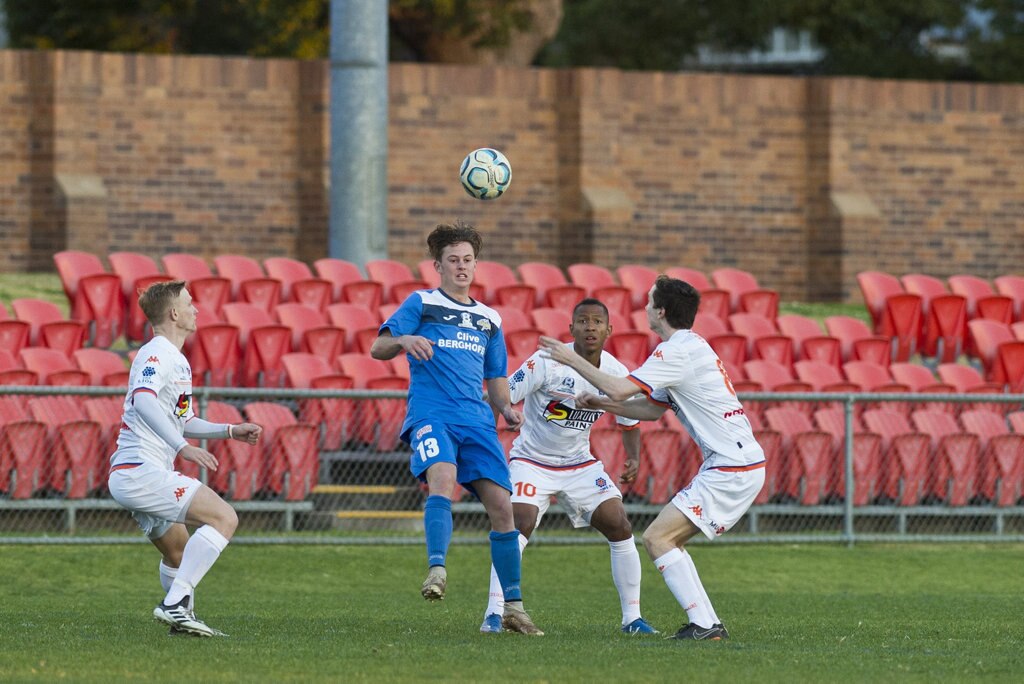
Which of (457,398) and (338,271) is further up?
(338,271)

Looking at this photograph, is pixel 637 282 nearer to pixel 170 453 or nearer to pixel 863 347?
pixel 863 347

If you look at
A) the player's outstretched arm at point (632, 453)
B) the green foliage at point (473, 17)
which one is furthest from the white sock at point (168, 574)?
the green foliage at point (473, 17)

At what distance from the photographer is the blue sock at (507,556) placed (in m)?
8.23

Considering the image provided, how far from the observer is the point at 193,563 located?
7.96 meters

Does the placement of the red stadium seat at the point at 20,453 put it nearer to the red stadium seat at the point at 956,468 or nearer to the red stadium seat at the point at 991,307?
the red stadium seat at the point at 956,468

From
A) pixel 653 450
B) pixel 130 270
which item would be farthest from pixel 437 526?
pixel 130 270

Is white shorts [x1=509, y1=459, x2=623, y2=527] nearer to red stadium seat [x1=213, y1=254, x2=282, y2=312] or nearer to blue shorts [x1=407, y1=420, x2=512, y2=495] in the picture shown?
blue shorts [x1=407, y1=420, x2=512, y2=495]

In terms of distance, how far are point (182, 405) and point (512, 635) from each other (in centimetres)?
196

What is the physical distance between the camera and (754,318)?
17.4m

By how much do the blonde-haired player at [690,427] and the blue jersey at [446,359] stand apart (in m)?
0.46

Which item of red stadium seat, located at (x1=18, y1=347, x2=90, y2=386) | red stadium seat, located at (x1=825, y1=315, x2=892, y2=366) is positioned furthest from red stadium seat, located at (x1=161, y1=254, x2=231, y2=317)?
red stadium seat, located at (x1=825, y1=315, x2=892, y2=366)

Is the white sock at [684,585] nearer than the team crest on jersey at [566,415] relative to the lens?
Yes

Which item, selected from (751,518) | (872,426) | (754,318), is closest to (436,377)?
(751,518)

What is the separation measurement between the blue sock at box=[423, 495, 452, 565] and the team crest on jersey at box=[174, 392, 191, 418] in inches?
50.7
